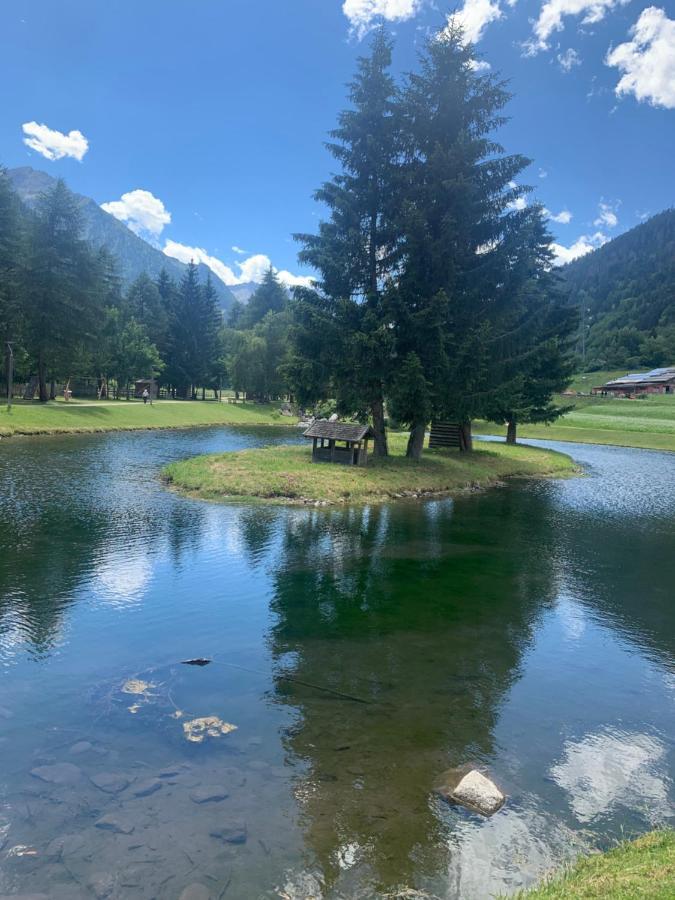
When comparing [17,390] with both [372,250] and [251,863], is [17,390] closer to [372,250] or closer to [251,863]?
[372,250]

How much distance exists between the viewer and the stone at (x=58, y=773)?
752 cm

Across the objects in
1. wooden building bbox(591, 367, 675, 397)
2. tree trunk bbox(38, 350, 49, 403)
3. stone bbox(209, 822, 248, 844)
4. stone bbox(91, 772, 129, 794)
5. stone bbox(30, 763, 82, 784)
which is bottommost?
stone bbox(209, 822, 248, 844)

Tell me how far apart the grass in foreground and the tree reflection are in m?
1.40

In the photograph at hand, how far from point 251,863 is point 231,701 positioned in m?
3.63

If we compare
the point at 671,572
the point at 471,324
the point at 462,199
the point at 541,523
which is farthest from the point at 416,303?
the point at 671,572

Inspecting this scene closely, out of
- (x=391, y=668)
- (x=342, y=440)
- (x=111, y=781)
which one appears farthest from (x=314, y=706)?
(x=342, y=440)

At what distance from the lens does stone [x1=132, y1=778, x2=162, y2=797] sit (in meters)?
7.32

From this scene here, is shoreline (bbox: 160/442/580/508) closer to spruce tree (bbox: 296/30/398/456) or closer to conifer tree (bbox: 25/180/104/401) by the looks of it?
spruce tree (bbox: 296/30/398/456)

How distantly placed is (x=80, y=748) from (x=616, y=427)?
89531 mm

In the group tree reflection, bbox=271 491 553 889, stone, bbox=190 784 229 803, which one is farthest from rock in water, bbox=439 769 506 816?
stone, bbox=190 784 229 803

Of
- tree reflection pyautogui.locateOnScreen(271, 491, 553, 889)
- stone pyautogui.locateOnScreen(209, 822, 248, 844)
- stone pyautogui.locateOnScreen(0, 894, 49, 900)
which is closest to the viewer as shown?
stone pyautogui.locateOnScreen(0, 894, 49, 900)

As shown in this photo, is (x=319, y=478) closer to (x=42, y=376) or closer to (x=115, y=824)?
(x=115, y=824)

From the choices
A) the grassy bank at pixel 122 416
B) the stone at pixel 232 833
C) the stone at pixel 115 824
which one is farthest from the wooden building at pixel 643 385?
the stone at pixel 115 824

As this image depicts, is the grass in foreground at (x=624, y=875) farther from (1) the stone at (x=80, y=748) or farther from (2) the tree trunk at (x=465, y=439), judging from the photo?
(2) the tree trunk at (x=465, y=439)
